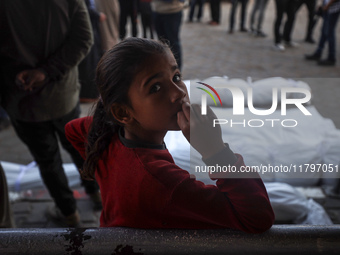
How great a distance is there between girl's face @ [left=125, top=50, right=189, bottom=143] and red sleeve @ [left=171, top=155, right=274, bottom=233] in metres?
0.18

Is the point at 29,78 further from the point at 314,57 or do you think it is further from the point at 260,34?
the point at 260,34

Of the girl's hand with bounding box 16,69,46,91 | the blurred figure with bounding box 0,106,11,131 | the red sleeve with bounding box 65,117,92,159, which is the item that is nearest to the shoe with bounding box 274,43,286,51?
the blurred figure with bounding box 0,106,11,131

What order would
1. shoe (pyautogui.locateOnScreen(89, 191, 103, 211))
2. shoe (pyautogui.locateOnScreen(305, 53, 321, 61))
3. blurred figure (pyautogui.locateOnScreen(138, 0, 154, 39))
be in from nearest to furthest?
shoe (pyautogui.locateOnScreen(89, 191, 103, 211)) → blurred figure (pyautogui.locateOnScreen(138, 0, 154, 39)) → shoe (pyautogui.locateOnScreen(305, 53, 321, 61))

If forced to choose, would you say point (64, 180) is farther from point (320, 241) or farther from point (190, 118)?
point (320, 241)

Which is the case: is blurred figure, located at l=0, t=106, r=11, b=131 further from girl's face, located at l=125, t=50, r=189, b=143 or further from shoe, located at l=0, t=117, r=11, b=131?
girl's face, located at l=125, t=50, r=189, b=143

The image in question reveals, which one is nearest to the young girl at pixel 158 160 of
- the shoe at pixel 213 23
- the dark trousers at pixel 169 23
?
the dark trousers at pixel 169 23

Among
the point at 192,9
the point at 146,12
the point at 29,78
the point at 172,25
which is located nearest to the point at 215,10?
the point at 192,9

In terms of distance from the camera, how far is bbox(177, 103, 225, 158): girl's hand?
0.79m

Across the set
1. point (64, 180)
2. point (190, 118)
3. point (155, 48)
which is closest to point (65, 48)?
point (64, 180)

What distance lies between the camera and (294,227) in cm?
72

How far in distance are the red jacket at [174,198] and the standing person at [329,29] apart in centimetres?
505

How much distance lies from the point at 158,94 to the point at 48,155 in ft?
4.31

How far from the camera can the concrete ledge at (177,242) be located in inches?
27.5

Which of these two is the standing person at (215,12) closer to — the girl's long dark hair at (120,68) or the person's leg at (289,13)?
the person's leg at (289,13)
